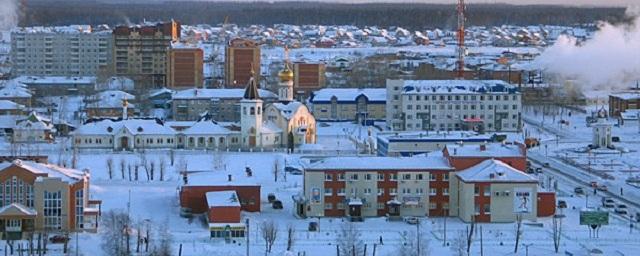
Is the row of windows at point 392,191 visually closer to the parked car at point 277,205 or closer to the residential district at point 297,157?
the residential district at point 297,157

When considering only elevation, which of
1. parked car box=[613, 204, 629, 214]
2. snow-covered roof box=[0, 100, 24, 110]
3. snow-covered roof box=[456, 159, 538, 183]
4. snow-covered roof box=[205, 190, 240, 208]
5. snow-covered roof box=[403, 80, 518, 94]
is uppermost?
snow-covered roof box=[403, 80, 518, 94]

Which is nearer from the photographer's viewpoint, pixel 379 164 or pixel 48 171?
pixel 48 171

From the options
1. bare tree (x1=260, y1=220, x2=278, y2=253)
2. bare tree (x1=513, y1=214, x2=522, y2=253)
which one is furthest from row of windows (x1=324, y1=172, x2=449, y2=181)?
bare tree (x1=260, y1=220, x2=278, y2=253)

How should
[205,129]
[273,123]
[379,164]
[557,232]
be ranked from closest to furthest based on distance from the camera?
[557,232] < [379,164] < [205,129] < [273,123]

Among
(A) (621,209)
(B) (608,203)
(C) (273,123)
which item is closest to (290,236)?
(A) (621,209)

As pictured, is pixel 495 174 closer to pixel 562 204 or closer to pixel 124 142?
pixel 562 204

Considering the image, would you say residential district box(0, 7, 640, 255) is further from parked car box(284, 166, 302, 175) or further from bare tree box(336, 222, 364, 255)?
parked car box(284, 166, 302, 175)
